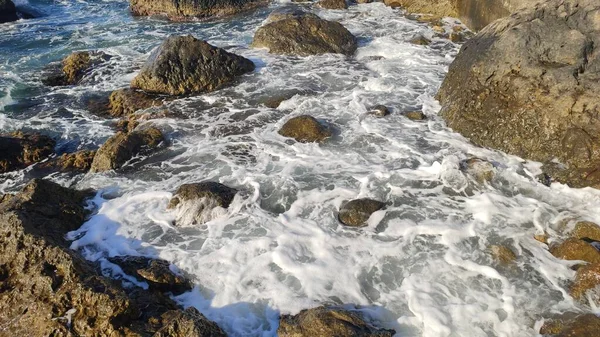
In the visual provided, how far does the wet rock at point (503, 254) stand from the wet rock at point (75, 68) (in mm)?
11451

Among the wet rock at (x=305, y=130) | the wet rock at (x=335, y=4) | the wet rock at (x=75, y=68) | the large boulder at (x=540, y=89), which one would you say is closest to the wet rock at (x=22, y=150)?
the wet rock at (x=75, y=68)

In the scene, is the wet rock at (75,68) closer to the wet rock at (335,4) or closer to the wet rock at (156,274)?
the wet rock at (335,4)

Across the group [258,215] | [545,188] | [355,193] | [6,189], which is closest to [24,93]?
[6,189]

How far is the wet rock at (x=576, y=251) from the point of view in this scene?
228 inches

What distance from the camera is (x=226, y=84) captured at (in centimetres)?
1180

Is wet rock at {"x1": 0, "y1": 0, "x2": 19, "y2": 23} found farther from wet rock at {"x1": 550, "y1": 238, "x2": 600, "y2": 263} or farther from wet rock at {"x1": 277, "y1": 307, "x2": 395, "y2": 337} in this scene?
wet rock at {"x1": 550, "y1": 238, "x2": 600, "y2": 263}

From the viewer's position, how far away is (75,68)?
13.2 metres

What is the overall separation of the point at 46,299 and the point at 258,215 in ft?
9.95

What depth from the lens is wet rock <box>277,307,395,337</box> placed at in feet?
15.8

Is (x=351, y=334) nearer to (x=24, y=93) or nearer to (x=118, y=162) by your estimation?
(x=118, y=162)

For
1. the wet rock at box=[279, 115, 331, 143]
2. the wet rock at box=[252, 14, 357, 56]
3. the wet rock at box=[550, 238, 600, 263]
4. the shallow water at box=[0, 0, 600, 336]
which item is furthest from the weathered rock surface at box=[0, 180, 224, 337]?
the wet rock at box=[252, 14, 357, 56]

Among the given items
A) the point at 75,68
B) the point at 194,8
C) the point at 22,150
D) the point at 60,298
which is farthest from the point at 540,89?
the point at 194,8

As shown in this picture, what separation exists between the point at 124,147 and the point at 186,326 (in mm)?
5004

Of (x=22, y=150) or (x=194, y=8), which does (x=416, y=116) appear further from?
(x=194, y=8)
